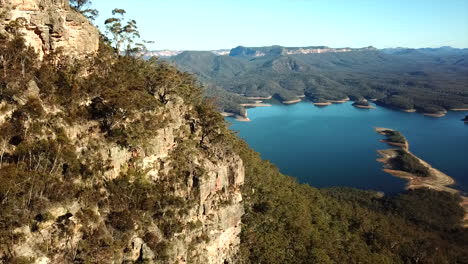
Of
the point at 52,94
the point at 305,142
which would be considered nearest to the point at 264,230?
the point at 52,94

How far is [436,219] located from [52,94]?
302 feet

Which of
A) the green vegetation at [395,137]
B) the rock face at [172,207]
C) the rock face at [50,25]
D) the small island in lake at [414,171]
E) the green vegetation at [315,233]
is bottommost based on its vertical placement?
the small island in lake at [414,171]

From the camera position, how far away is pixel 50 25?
91.8ft

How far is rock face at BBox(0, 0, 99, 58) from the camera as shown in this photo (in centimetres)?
2633

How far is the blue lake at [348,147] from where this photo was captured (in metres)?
117

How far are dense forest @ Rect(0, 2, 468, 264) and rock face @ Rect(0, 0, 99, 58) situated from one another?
1.35 metres

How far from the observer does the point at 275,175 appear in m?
54.3

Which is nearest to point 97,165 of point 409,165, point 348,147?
point 409,165

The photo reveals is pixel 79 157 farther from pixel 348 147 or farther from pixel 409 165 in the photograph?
pixel 348 147

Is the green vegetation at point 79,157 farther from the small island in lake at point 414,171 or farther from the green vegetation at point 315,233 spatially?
the small island in lake at point 414,171

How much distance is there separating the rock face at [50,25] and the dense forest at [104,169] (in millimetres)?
1353

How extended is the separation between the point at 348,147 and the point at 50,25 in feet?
461

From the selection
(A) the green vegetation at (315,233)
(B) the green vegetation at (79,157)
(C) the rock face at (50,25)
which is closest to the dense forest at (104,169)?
(B) the green vegetation at (79,157)

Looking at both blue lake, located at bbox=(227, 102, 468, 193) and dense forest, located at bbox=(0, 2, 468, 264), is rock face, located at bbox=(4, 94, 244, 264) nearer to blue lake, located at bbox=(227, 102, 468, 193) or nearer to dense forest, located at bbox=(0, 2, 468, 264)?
dense forest, located at bbox=(0, 2, 468, 264)
